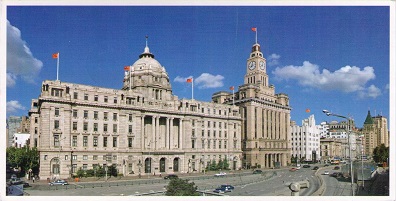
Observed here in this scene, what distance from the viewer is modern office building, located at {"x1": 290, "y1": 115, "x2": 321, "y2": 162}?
85188 millimetres

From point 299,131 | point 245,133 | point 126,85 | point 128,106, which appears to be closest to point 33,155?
point 128,106

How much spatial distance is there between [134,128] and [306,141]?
5180 centimetres

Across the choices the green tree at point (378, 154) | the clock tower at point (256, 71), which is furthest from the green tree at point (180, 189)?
the clock tower at point (256, 71)

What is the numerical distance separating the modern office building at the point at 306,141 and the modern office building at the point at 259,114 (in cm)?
1927

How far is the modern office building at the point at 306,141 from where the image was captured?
85188mm

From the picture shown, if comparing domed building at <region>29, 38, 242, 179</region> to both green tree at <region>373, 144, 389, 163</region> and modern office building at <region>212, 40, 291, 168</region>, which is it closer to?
modern office building at <region>212, 40, 291, 168</region>

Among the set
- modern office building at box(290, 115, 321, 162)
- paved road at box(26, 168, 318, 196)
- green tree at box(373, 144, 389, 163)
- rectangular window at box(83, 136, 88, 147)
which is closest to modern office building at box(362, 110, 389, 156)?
green tree at box(373, 144, 389, 163)

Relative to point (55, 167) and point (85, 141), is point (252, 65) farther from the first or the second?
point (55, 167)

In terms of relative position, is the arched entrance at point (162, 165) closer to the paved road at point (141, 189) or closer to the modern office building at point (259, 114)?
the paved road at point (141, 189)

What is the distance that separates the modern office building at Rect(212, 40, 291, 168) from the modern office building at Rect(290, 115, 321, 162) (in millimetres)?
19273

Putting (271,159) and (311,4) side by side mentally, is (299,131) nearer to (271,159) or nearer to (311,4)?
(271,159)

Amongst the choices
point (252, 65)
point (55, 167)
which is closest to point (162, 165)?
point (55, 167)
